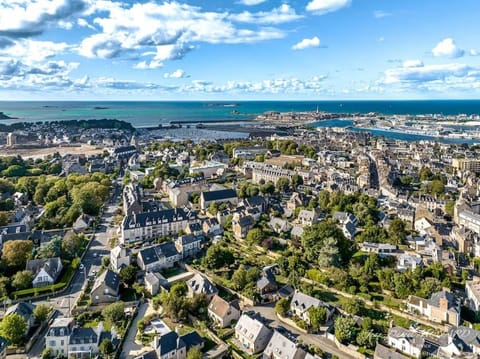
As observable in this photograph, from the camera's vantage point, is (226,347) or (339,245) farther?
(339,245)

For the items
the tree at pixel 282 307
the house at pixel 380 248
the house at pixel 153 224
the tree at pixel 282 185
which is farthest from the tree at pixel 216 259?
the tree at pixel 282 185

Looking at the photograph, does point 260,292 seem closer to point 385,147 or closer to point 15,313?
point 15,313

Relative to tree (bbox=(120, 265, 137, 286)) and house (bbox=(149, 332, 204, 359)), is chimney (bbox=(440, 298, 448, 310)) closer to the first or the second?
house (bbox=(149, 332, 204, 359))

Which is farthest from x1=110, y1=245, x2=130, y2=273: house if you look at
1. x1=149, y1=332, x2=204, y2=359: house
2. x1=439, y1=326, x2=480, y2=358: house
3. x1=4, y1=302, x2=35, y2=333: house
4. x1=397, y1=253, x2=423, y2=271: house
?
x1=439, y1=326, x2=480, y2=358: house

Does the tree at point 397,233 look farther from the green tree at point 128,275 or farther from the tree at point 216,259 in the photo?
the green tree at point 128,275

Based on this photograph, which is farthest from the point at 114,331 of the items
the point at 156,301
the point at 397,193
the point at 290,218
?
the point at 397,193
